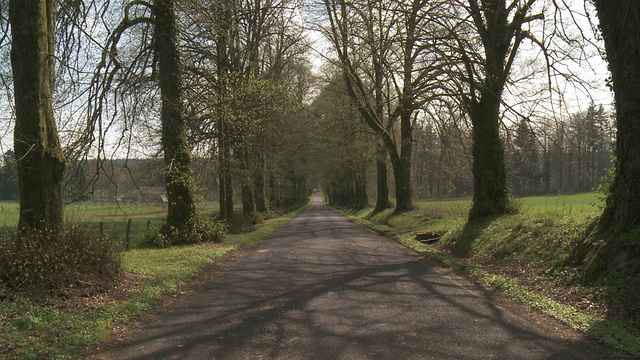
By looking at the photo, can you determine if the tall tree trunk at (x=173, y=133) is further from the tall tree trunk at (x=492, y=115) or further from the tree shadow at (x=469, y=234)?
the tall tree trunk at (x=492, y=115)

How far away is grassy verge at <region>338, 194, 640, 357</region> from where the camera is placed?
566 cm

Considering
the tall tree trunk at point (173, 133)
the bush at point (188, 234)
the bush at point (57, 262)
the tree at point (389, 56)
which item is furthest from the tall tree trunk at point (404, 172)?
the bush at point (57, 262)

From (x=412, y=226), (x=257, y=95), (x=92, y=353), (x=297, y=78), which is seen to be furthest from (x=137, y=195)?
(x=297, y=78)

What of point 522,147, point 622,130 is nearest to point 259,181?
point 522,147

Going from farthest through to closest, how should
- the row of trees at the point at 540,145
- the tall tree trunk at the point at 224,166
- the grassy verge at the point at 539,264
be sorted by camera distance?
1. the tall tree trunk at the point at 224,166
2. the row of trees at the point at 540,145
3. the grassy verge at the point at 539,264

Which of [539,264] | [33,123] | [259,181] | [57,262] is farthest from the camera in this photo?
[259,181]

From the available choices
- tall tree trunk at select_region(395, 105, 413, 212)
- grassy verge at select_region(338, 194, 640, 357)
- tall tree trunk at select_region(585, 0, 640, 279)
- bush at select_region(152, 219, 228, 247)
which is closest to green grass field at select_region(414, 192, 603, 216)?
grassy verge at select_region(338, 194, 640, 357)

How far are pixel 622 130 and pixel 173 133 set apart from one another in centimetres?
1235

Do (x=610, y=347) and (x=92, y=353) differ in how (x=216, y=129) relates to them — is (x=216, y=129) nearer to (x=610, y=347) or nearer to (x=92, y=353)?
(x=92, y=353)

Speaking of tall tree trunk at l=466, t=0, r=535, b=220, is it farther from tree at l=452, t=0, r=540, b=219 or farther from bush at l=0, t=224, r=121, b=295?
bush at l=0, t=224, r=121, b=295

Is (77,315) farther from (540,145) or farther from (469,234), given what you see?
(540,145)

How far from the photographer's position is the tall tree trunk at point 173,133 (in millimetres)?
14297

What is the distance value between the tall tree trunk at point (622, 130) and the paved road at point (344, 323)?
6.83ft

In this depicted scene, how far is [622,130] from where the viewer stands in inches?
295
